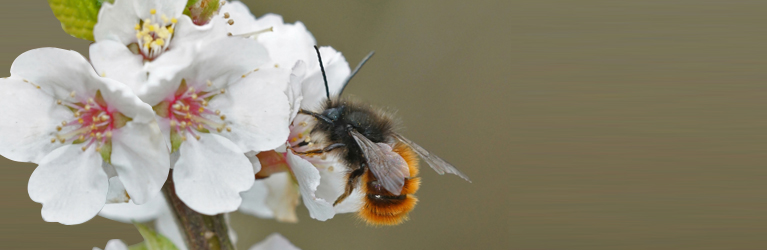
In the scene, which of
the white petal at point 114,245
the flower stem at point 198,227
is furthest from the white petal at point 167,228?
the flower stem at point 198,227

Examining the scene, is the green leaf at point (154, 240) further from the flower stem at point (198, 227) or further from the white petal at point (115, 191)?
the white petal at point (115, 191)

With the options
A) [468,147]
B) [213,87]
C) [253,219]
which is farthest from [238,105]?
[468,147]

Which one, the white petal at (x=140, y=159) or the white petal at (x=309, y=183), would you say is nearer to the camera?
the white petal at (x=140, y=159)

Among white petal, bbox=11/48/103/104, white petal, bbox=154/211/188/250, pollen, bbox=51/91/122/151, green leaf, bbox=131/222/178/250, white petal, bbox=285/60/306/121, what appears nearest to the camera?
white petal, bbox=11/48/103/104

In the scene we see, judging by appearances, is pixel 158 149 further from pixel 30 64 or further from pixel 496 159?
pixel 496 159

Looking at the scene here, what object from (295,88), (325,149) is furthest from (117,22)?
(325,149)

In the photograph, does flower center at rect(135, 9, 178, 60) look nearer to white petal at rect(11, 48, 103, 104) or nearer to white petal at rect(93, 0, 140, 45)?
white petal at rect(93, 0, 140, 45)

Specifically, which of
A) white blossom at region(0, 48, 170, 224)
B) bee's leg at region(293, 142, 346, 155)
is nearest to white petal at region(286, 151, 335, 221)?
bee's leg at region(293, 142, 346, 155)
